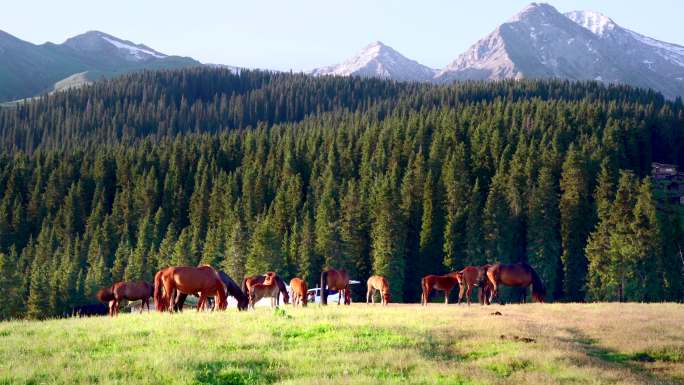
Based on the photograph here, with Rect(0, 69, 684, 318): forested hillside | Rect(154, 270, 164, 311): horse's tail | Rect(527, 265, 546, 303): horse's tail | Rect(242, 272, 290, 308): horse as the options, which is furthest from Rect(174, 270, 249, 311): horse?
Rect(0, 69, 684, 318): forested hillside

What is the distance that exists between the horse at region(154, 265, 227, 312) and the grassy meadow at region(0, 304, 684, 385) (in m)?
2.20

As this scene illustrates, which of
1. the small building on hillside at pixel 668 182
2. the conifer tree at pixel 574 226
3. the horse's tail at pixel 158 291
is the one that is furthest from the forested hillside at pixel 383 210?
A: the horse's tail at pixel 158 291

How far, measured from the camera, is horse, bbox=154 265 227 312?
2773cm

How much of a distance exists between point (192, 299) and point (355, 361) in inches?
2396

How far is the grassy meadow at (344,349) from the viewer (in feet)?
51.3

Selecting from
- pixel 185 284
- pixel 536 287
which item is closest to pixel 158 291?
pixel 185 284

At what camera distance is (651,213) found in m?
75.2

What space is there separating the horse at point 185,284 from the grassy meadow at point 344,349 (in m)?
2.20

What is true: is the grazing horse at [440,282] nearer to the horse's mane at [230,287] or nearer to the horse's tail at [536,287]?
the horse's tail at [536,287]

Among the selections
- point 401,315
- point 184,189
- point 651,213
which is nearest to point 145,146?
point 184,189

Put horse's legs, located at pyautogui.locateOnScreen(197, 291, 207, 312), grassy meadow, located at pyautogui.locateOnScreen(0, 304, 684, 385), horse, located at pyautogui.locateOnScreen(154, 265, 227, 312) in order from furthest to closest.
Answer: horse's legs, located at pyautogui.locateOnScreen(197, 291, 207, 312) < horse, located at pyautogui.locateOnScreen(154, 265, 227, 312) < grassy meadow, located at pyautogui.locateOnScreen(0, 304, 684, 385)

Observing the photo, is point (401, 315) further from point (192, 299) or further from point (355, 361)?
point (192, 299)

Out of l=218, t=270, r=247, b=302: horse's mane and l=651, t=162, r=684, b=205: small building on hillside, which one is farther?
l=651, t=162, r=684, b=205: small building on hillside

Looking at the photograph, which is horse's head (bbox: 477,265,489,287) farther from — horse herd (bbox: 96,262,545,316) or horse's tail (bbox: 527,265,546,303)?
horse's tail (bbox: 527,265,546,303)
